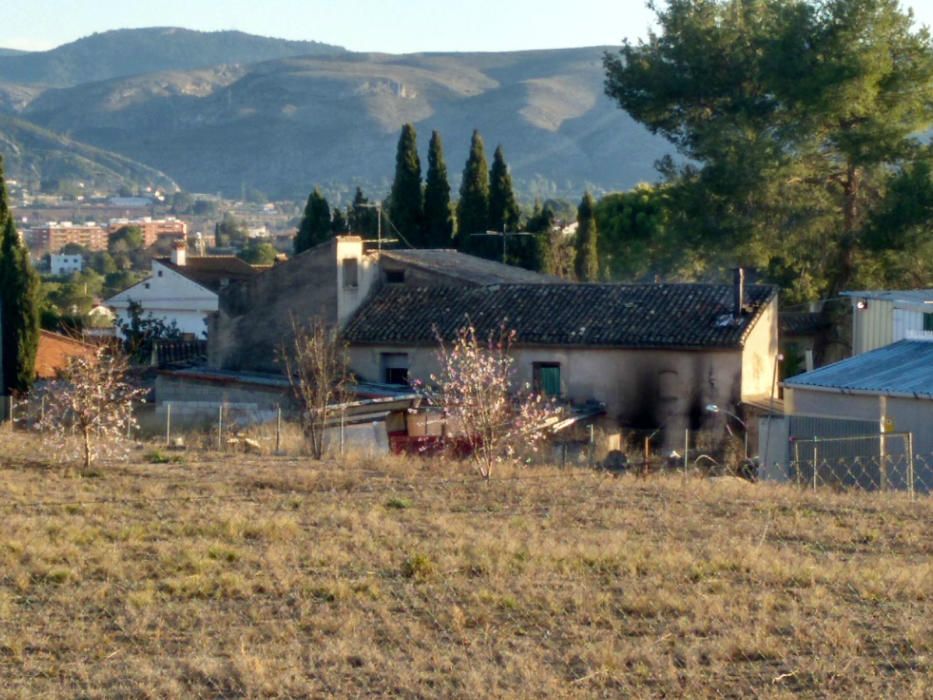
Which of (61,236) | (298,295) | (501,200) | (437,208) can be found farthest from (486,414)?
(61,236)

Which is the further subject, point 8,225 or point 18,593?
point 8,225

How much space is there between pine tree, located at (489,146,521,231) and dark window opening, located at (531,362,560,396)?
2088 cm

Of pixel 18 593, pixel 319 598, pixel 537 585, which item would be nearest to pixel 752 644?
pixel 537 585

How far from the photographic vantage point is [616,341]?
96.4 feet

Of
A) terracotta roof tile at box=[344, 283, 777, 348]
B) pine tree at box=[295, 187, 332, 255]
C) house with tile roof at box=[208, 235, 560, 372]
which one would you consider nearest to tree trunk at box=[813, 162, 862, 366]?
terracotta roof tile at box=[344, 283, 777, 348]

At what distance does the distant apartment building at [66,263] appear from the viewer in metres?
115

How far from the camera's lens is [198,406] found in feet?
99.1

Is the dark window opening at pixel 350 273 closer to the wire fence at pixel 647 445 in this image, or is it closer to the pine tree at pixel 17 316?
the wire fence at pixel 647 445

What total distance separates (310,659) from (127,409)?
44.7 ft

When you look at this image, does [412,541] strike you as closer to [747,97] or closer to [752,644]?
[752,644]

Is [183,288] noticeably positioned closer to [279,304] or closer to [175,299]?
[175,299]

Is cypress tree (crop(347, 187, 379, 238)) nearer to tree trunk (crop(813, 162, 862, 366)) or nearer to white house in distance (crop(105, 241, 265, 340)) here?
white house in distance (crop(105, 241, 265, 340))

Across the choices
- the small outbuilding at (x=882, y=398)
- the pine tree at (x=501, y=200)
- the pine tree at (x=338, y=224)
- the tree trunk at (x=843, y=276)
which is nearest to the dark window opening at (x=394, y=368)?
the small outbuilding at (x=882, y=398)

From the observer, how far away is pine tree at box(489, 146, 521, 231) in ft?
168
